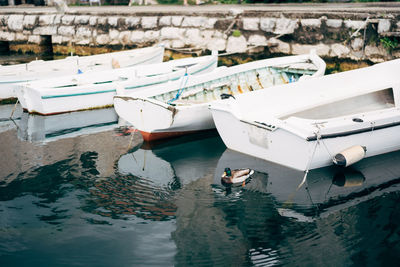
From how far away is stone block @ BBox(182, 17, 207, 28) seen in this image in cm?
1909

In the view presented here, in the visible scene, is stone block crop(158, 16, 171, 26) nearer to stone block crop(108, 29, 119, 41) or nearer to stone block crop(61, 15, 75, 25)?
stone block crop(108, 29, 119, 41)

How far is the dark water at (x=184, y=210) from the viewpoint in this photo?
6.09 meters

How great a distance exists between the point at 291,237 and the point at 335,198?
1.66 metres

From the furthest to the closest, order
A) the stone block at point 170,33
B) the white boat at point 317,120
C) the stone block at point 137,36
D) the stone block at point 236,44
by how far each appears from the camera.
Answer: the stone block at point 137,36, the stone block at point 170,33, the stone block at point 236,44, the white boat at point 317,120

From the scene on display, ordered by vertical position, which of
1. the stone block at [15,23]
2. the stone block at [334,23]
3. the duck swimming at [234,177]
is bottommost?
the duck swimming at [234,177]

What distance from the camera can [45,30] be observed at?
24.4 metres

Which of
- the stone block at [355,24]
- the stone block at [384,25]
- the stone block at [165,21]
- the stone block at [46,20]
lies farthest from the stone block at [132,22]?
the stone block at [384,25]

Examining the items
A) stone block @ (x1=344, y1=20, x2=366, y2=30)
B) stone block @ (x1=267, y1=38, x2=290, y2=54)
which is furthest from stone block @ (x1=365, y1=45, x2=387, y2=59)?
stone block @ (x1=267, y1=38, x2=290, y2=54)

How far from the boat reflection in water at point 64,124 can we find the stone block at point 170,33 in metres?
7.08

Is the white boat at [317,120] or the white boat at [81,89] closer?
the white boat at [317,120]

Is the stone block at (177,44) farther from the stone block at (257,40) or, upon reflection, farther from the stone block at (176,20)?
the stone block at (257,40)

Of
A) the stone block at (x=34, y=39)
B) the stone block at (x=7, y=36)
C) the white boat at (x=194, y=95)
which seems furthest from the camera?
the stone block at (x=7, y=36)

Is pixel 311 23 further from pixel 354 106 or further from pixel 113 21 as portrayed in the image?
pixel 113 21

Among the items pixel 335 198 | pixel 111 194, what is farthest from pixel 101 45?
pixel 335 198
